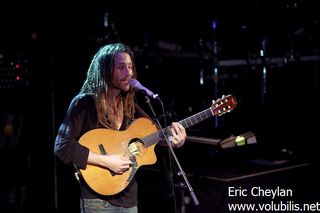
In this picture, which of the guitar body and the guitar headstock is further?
the guitar headstock

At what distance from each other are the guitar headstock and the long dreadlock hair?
2.23 ft

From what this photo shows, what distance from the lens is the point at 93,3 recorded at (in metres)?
6.46

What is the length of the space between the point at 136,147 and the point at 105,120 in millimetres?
368

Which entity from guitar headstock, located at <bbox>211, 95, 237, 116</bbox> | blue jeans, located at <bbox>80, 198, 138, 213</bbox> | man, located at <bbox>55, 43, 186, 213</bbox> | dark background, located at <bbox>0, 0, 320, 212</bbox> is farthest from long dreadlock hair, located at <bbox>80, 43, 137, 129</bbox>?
dark background, located at <bbox>0, 0, 320, 212</bbox>

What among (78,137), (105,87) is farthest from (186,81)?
(78,137)

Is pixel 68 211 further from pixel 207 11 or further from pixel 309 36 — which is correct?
pixel 309 36

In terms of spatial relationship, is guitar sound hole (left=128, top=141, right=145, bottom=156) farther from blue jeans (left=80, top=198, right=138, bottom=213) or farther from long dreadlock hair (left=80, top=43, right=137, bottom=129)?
blue jeans (left=80, top=198, right=138, bottom=213)

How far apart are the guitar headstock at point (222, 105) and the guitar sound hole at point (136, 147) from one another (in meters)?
0.66

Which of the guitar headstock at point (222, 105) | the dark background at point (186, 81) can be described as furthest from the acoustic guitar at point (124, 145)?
the dark background at point (186, 81)

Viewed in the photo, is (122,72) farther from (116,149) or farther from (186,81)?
(186,81)

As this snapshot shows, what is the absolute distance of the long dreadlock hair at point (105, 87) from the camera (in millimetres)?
3637

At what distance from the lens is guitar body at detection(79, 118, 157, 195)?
3.60 meters

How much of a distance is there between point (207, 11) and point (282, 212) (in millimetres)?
3904

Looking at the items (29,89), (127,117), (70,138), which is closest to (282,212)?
(127,117)
